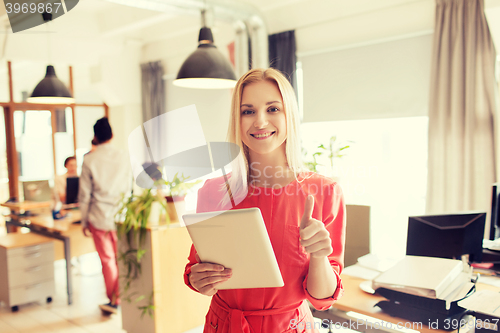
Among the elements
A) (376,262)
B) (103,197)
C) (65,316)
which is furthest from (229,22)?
(65,316)

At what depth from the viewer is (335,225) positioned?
3.61ft

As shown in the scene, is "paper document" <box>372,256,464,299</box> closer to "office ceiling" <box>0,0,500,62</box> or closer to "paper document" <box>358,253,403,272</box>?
"paper document" <box>358,253,403,272</box>

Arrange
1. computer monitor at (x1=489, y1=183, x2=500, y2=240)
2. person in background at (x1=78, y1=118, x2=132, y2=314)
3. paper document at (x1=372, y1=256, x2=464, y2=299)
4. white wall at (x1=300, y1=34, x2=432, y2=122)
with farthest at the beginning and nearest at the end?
white wall at (x1=300, y1=34, x2=432, y2=122)
person in background at (x1=78, y1=118, x2=132, y2=314)
computer monitor at (x1=489, y1=183, x2=500, y2=240)
paper document at (x1=372, y1=256, x2=464, y2=299)

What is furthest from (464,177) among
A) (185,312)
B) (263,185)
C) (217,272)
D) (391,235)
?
(217,272)

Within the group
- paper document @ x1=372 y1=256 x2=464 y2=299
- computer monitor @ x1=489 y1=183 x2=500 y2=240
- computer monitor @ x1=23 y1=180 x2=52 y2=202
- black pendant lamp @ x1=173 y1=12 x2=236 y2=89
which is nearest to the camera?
paper document @ x1=372 y1=256 x2=464 y2=299

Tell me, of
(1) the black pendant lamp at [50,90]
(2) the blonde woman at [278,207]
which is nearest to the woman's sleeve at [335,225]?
(2) the blonde woman at [278,207]

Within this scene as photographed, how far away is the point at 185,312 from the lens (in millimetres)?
2828

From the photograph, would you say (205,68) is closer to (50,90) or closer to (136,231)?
(136,231)

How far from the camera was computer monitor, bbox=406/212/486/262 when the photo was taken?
6.10ft

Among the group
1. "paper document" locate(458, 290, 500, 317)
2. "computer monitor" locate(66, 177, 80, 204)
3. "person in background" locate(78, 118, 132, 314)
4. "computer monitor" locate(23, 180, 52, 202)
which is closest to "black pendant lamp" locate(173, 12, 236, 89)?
"person in background" locate(78, 118, 132, 314)

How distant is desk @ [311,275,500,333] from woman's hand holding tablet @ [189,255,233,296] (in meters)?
0.83

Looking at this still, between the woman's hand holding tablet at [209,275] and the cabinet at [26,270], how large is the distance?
307 cm

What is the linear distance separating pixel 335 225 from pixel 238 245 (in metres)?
0.32

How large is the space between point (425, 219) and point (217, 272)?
1.28 metres
